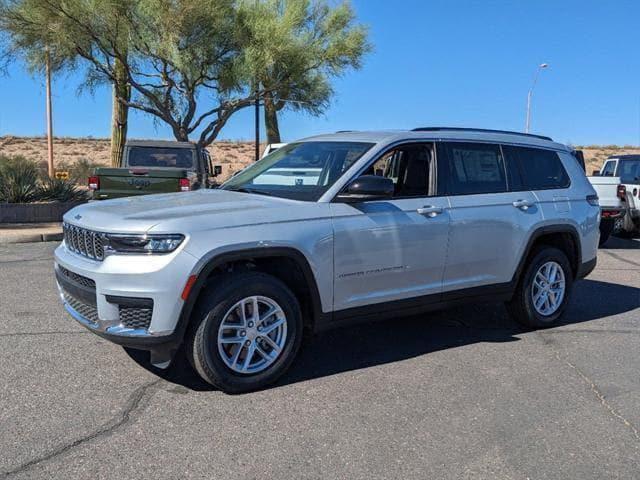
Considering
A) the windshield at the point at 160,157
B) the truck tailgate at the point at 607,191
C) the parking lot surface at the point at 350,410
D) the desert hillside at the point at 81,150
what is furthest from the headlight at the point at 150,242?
the desert hillside at the point at 81,150

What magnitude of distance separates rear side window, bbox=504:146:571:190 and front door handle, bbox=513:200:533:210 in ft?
0.69

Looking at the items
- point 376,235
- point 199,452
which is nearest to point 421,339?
point 376,235

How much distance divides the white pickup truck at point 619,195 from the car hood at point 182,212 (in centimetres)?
975

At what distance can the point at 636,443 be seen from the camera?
377 centimetres

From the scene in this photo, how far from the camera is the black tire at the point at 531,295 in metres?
6.02

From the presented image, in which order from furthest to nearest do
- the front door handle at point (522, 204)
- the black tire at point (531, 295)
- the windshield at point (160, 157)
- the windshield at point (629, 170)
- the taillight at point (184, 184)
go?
the windshield at point (629, 170) → the windshield at point (160, 157) → the taillight at point (184, 184) → the black tire at point (531, 295) → the front door handle at point (522, 204)

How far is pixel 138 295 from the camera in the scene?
3949 millimetres

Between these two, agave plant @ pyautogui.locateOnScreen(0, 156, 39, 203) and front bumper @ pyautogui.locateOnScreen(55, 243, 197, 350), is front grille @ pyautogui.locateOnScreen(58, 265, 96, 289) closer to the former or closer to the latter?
front bumper @ pyautogui.locateOnScreen(55, 243, 197, 350)

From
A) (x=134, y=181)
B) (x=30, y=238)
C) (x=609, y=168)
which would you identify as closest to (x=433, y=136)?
(x=134, y=181)

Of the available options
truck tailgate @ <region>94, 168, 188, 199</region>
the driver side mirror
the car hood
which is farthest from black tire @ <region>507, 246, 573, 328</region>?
truck tailgate @ <region>94, 168, 188, 199</region>

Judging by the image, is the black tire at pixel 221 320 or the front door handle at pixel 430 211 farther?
the front door handle at pixel 430 211

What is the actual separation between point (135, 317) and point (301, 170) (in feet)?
6.91

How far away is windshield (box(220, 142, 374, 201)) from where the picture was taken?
4.94 m

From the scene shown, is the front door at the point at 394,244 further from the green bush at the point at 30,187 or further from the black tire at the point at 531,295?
the green bush at the point at 30,187
